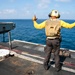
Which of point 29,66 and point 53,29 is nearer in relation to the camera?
point 53,29

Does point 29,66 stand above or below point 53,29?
below

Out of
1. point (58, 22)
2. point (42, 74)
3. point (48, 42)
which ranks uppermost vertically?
point (58, 22)

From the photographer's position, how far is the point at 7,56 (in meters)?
7.77

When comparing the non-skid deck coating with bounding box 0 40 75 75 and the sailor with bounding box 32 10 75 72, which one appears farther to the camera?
the non-skid deck coating with bounding box 0 40 75 75

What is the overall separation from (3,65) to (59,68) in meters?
2.50

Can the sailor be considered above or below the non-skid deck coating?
above

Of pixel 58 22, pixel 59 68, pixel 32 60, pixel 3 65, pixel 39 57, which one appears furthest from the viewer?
pixel 39 57

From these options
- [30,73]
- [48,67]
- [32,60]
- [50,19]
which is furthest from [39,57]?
[50,19]

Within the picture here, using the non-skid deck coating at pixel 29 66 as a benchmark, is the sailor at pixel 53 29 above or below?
above

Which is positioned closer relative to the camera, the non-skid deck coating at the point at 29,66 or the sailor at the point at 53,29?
the sailor at the point at 53,29

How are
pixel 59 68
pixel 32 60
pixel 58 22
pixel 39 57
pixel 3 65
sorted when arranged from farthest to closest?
pixel 39 57, pixel 32 60, pixel 3 65, pixel 59 68, pixel 58 22

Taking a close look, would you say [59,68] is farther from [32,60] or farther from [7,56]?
[7,56]

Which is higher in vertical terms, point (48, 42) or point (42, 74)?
point (48, 42)

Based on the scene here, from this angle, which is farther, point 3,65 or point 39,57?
point 39,57
